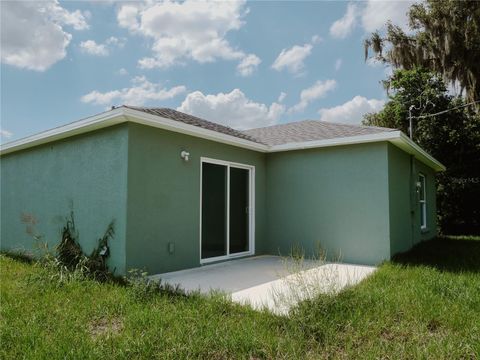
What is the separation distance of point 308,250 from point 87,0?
25.8ft

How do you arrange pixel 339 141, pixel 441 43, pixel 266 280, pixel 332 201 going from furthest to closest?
pixel 441 43, pixel 332 201, pixel 339 141, pixel 266 280

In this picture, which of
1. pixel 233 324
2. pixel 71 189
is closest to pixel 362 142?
pixel 233 324

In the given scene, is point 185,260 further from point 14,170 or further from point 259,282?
point 14,170

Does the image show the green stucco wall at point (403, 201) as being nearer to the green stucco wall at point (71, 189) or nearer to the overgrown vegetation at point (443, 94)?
the overgrown vegetation at point (443, 94)

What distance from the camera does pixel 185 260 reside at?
22.1 ft

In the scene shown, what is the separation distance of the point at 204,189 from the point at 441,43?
505 inches

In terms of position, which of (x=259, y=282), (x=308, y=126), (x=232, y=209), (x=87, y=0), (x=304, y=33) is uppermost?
(x=304, y=33)

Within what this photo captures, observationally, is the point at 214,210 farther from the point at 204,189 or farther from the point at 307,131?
the point at 307,131

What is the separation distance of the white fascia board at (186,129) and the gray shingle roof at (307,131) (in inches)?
42.7

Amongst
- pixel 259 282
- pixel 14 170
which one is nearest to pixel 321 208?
pixel 259 282

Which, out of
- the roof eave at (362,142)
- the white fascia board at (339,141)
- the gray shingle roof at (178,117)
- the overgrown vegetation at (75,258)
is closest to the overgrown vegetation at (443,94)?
the roof eave at (362,142)

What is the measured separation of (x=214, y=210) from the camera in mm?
7570

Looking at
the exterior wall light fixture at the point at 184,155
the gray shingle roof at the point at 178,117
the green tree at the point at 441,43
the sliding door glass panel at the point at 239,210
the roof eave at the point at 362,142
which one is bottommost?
the sliding door glass panel at the point at 239,210

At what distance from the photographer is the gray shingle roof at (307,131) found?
26.6ft
